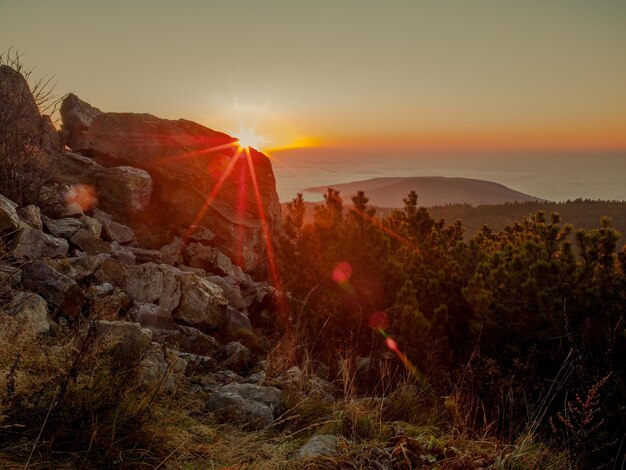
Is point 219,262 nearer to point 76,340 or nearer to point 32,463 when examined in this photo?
point 76,340

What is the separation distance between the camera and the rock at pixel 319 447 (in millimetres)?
2971

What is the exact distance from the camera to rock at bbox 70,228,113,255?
7.24m

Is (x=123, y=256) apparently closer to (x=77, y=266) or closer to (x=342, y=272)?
(x=77, y=266)

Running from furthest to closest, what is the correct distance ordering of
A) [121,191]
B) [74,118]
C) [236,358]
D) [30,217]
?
[74,118], [121,191], [30,217], [236,358]

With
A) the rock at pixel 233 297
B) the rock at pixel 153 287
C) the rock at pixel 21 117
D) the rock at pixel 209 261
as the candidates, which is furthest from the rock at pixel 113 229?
the rock at pixel 153 287

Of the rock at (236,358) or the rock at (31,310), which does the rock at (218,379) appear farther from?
the rock at (31,310)

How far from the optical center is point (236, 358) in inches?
210

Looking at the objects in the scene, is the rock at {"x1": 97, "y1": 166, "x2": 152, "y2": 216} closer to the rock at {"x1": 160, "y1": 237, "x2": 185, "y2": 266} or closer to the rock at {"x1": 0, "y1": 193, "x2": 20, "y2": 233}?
the rock at {"x1": 160, "y1": 237, "x2": 185, "y2": 266}

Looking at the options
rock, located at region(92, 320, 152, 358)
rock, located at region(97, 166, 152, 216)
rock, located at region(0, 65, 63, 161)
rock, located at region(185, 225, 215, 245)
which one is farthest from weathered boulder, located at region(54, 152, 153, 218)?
rock, located at region(92, 320, 152, 358)

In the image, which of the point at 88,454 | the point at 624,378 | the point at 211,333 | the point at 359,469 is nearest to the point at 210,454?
the point at 88,454

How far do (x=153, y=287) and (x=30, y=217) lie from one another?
221 cm

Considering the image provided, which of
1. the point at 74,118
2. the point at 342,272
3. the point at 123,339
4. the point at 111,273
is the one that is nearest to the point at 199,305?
the point at 111,273

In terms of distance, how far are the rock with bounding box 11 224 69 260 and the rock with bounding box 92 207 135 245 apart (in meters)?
2.43

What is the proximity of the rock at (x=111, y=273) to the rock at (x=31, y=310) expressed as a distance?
1.90 meters
